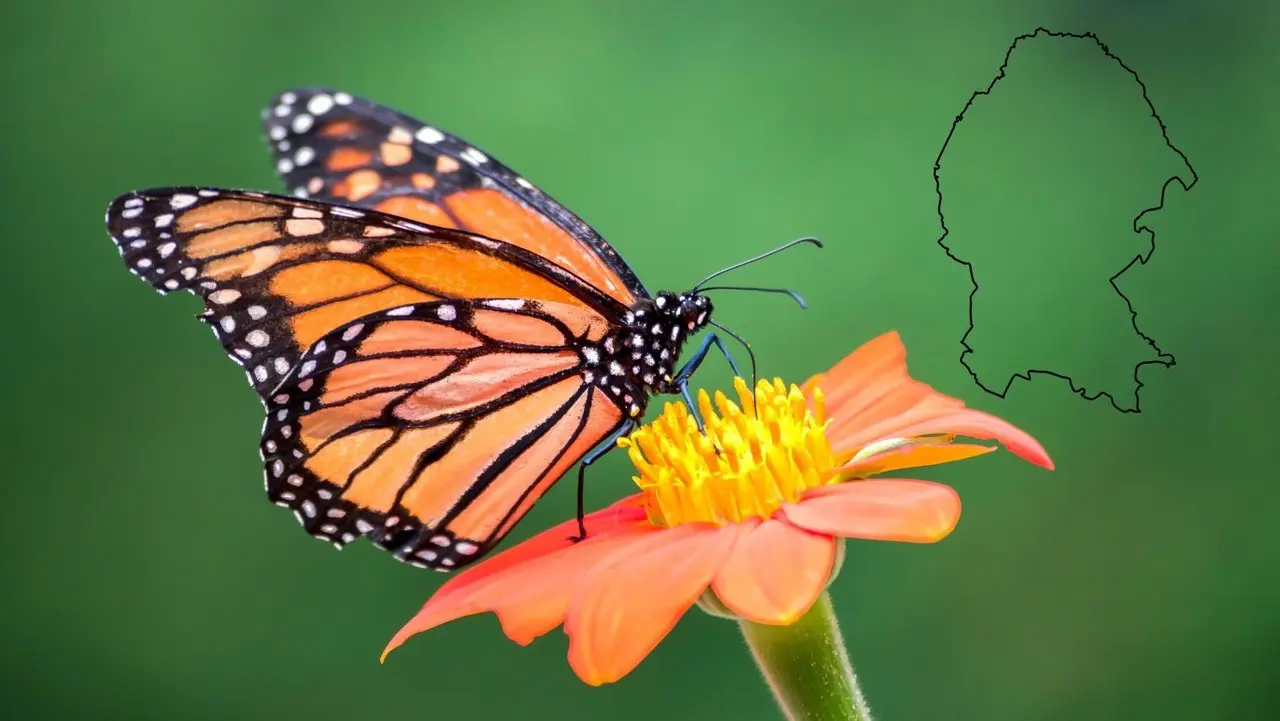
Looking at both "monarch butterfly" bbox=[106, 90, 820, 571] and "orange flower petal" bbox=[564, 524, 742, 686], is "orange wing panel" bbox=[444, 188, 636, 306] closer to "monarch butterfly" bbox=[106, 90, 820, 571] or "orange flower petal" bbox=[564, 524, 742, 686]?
"monarch butterfly" bbox=[106, 90, 820, 571]

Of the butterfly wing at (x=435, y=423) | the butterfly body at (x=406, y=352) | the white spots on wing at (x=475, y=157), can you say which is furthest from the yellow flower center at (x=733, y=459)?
the white spots on wing at (x=475, y=157)

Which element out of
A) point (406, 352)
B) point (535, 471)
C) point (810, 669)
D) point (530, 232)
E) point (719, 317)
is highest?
point (719, 317)

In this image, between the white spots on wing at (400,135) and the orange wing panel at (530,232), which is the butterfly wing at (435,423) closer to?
the orange wing panel at (530,232)

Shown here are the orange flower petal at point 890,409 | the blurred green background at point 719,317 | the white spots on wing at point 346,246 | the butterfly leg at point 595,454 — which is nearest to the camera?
the orange flower petal at point 890,409

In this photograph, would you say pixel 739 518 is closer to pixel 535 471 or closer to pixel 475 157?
pixel 535 471

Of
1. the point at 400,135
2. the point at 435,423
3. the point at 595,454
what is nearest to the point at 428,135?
the point at 400,135

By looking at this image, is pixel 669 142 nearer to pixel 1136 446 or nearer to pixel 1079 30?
pixel 1079 30

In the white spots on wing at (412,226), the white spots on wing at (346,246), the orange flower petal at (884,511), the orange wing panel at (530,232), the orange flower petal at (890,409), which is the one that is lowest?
the orange flower petal at (884,511)
